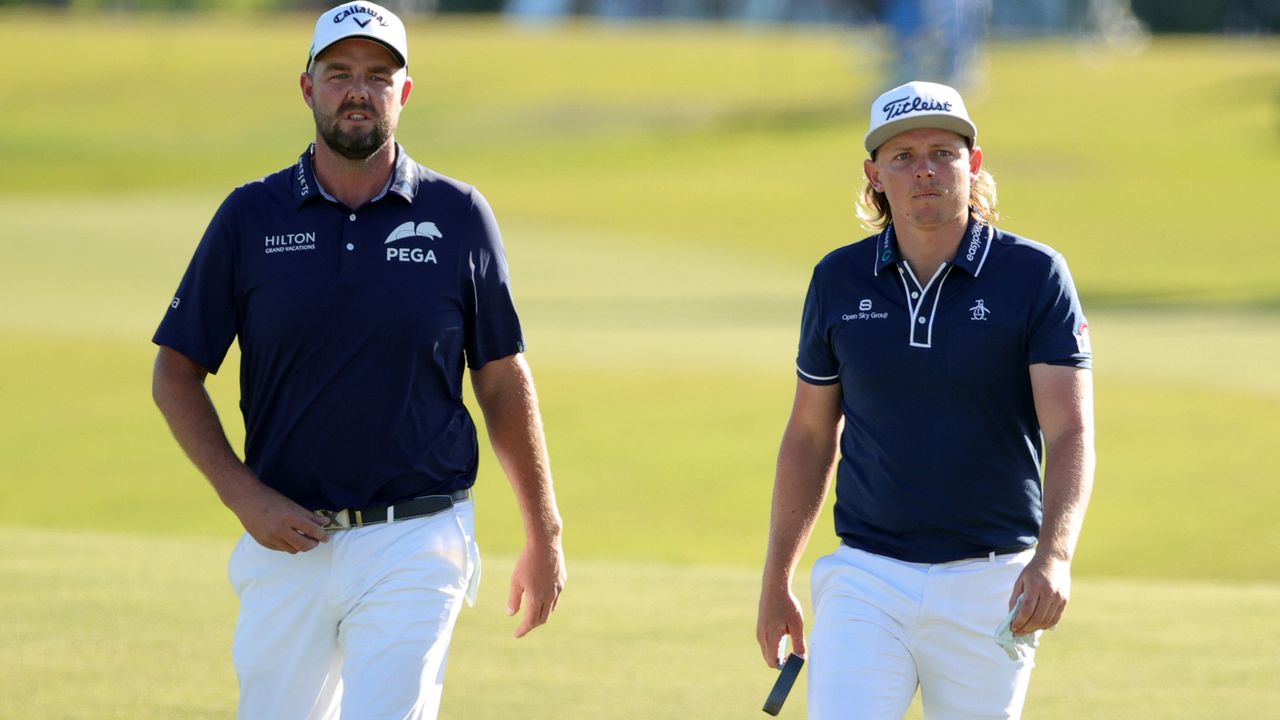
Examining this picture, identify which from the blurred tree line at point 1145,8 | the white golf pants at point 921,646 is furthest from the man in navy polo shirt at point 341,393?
the blurred tree line at point 1145,8

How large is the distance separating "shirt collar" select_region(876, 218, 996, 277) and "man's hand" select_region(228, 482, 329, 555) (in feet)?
5.15

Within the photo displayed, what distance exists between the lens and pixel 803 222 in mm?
36531

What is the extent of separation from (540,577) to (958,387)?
4.24 ft

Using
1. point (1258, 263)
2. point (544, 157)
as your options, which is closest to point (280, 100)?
point (544, 157)

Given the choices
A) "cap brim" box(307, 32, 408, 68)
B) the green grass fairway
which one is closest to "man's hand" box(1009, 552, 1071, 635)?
"cap brim" box(307, 32, 408, 68)

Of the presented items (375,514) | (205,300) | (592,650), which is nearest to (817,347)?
(375,514)

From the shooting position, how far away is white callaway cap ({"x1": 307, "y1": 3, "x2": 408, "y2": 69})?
4.77 metres

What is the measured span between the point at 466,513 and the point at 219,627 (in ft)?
9.88

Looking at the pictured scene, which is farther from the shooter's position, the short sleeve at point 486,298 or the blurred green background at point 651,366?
the blurred green background at point 651,366

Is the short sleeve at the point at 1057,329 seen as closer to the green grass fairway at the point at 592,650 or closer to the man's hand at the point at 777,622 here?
the man's hand at the point at 777,622

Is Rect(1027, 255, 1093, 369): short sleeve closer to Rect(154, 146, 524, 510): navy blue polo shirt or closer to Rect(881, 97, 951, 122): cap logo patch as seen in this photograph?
Rect(881, 97, 951, 122): cap logo patch

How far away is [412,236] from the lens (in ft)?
15.8

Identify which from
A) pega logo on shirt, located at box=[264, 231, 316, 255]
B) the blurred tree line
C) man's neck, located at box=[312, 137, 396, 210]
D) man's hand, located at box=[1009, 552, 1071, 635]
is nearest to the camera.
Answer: man's hand, located at box=[1009, 552, 1071, 635]

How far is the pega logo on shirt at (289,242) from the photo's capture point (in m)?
4.75
